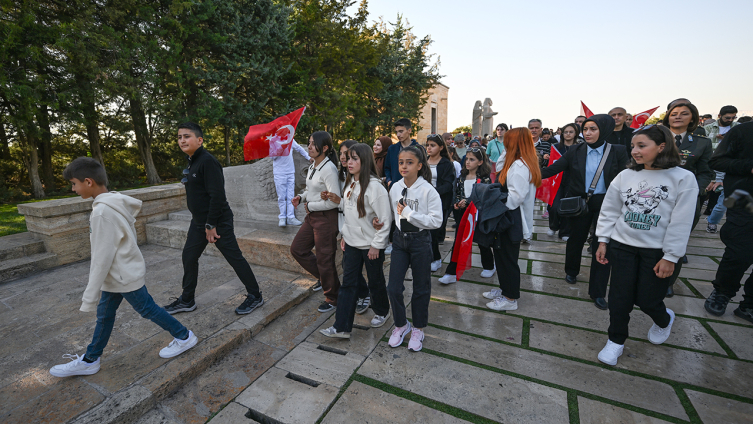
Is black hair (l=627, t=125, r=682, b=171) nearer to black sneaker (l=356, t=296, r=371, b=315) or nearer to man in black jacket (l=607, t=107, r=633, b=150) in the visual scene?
black sneaker (l=356, t=296, r=371, b=315)

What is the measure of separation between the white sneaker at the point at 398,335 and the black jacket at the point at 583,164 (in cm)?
236

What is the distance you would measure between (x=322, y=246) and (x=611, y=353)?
8.39 feet

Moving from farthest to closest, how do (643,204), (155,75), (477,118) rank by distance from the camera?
(477,118) → (155,75) → (643,204)

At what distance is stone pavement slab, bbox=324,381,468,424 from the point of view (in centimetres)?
207

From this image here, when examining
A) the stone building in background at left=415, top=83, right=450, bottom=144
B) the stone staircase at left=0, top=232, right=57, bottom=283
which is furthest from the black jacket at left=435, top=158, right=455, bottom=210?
the stone building in background at left=415, top=83, right=450, bottom=144

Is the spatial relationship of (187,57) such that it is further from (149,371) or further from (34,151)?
(149,371)

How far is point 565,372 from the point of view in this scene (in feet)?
8.04

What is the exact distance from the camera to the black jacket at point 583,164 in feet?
11.4

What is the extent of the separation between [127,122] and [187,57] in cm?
427

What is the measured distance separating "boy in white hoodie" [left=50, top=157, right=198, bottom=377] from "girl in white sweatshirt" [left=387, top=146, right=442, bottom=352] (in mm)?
1871

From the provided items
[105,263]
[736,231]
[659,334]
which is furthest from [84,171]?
[736,231]

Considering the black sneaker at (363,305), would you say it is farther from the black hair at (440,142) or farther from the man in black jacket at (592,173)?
the man in black jacket at (592,173)

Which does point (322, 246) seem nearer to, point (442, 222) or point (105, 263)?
point (442, 222)

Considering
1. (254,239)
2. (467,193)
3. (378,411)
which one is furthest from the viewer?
(254,239)
